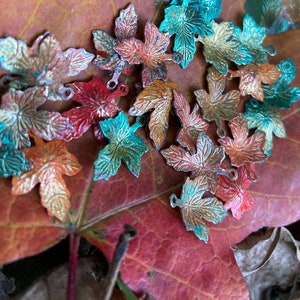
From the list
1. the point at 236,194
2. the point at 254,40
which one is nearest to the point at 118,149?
the point at 236,194

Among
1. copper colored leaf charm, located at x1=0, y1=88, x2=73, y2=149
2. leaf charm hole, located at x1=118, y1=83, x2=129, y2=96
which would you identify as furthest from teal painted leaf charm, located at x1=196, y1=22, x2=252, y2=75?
copper colored leaf charm, located at x1=0, y1=88, x2=73, y2=149

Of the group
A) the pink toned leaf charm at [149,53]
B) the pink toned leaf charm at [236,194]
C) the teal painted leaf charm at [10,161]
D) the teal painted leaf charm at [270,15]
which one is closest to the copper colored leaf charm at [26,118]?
the teal painted leaf charm at [10,161]

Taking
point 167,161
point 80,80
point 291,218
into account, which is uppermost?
point 80,80

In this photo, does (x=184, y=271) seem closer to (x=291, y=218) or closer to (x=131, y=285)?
Answer: (x=131, y=285)

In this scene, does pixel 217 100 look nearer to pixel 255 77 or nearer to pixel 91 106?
pixel 255 77

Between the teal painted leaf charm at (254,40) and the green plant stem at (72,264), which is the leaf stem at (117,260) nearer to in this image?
the green plant stem at (72,264)

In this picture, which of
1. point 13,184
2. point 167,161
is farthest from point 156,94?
point 13,184
